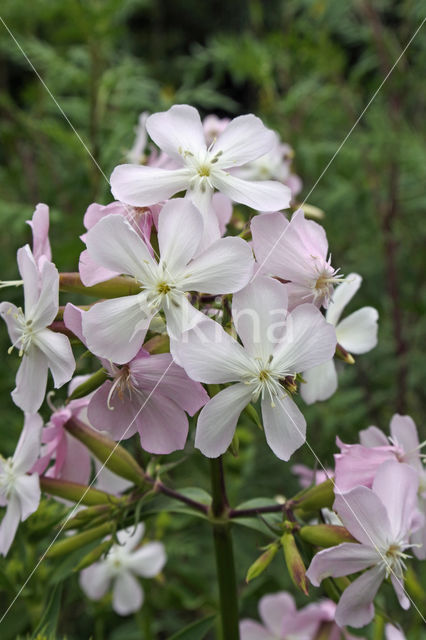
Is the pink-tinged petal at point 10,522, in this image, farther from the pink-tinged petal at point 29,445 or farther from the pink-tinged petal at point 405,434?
the pink-tinged petal at point 405,434

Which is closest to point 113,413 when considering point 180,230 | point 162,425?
point 162,425

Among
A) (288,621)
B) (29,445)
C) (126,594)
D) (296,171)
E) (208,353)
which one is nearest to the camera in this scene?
(208,353)

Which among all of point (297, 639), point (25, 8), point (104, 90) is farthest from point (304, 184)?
point (297, 639)

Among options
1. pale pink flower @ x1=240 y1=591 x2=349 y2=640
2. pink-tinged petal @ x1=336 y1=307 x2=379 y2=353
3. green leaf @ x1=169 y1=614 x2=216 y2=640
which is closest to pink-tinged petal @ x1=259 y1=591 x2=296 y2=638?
pale pink flower @ x1=240 y1=591 x2=349 y2=640

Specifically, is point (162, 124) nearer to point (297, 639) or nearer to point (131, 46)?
point (297, 639)

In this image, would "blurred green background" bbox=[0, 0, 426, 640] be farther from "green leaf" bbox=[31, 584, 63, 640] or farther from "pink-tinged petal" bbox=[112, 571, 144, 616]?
"green leaf" bbox=[31, 584, 63, 640]

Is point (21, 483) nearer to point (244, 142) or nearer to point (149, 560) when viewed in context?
point (244, 142)
